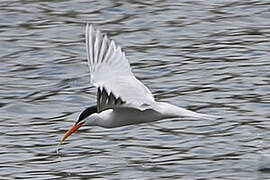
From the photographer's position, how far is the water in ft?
32.3

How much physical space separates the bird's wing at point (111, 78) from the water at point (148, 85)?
809 mm

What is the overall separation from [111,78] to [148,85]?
10.2ft

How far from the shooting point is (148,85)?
12312 mm

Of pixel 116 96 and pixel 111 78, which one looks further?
pixel 111 78

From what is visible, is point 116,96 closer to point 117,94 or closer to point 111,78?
point 117,94

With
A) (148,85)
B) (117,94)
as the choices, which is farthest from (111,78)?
(148,85)

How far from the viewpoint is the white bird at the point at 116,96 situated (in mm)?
8594

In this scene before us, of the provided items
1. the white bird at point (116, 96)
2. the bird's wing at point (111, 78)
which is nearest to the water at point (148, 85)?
the white bird at point (116, 96)

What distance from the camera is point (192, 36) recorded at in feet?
45.7

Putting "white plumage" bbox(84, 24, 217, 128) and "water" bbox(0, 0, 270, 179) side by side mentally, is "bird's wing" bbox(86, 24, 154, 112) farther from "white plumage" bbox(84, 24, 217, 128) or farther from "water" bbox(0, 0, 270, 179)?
"water" bbox(0, 0, 270, 179)

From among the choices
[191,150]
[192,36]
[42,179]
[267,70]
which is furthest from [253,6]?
[42,179]

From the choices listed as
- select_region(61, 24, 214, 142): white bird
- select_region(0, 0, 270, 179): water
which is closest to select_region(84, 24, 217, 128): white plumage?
select_region(61, 24, 214, 142): white bird

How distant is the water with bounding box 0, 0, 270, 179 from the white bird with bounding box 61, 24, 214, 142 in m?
0.49

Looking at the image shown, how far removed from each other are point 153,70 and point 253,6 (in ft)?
9.30
